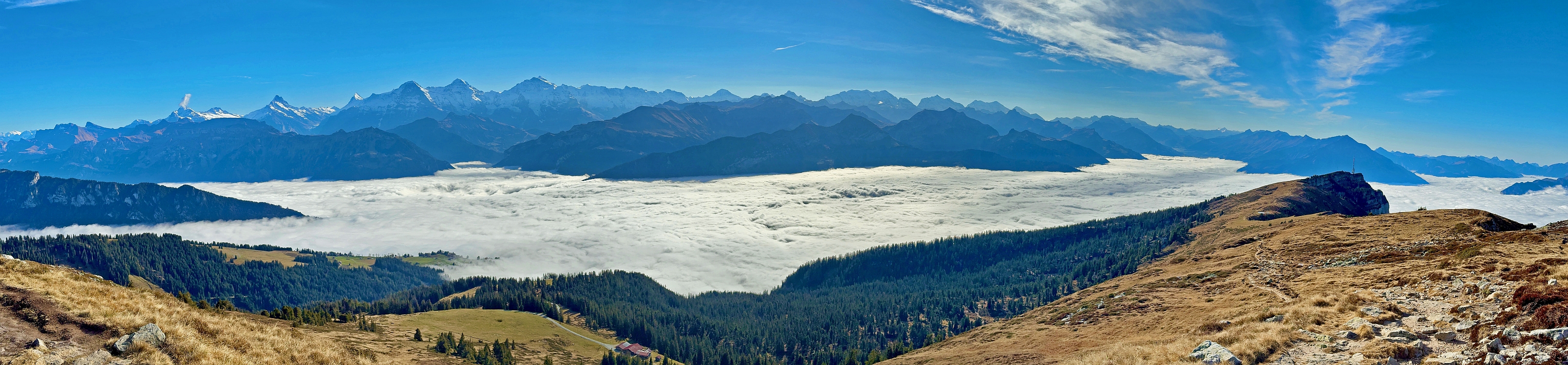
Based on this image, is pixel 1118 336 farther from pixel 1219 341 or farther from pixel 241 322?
pixel 241 322

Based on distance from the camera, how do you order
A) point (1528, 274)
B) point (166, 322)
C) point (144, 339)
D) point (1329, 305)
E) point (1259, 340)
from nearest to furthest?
point (144, 339), point (1259, 340), point (166, 322), point (1528, 274), point (1329, 305)

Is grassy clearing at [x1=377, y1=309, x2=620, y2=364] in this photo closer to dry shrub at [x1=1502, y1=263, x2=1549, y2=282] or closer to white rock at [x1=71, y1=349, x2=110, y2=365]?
white rock at [x1=71, y1=349, x2=110, y2=365]

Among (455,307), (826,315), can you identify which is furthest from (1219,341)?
(455,307)

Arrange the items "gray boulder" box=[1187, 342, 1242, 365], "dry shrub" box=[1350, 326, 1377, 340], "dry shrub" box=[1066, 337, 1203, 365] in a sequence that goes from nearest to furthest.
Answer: "gray boulder" box=[1187, 342, 1242, 365]
"dry shrub" box=[1350, 326, 1377, 340]
"dry shrub" box=[1066, 337, 1203, 365]

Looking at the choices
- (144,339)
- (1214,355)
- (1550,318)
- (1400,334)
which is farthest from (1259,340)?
(144,339)

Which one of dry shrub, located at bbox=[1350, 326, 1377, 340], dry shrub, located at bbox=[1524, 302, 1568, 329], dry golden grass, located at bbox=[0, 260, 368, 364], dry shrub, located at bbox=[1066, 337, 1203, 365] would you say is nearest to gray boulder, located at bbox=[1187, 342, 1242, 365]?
dry shrub, located at bbox=[1066, 337, 1203, 365]

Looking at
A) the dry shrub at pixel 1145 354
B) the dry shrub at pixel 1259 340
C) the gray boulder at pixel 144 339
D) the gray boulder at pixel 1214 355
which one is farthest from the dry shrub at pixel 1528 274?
the gray boulder at pixel 144 339

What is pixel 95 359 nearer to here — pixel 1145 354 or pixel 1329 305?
pixel 1145 354
